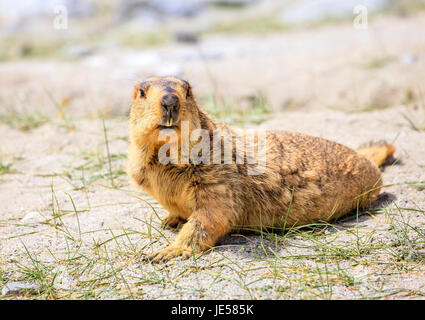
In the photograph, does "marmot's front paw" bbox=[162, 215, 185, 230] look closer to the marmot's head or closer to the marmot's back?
the marmot's back

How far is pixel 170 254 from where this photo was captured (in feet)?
9.97

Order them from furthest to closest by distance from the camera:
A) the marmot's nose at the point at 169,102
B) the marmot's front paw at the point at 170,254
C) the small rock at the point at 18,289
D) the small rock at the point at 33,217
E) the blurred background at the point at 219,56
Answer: the blurred background at the point at 219,56 < the small rock at the point at 33,217 < the marmot's front paw at the point at 170,254 < the marmot's nose at the point at 169,102 < the small rock at the point at 18,289

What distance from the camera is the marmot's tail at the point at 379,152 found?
4395mm

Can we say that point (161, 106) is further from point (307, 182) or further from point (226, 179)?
point (307, 182)

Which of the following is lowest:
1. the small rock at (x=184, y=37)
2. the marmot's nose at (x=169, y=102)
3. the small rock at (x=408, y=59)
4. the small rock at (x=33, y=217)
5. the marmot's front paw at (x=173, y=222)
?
the marmot's front paw at (x=173, y=222)

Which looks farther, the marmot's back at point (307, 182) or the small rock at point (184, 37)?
the small rock at point (184, 37)

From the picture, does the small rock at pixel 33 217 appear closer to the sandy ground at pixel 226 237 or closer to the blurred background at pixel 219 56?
the sandy ground at pixel 226 237

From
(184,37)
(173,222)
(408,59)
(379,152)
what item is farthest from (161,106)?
(184,37)

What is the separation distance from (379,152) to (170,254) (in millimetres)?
2438

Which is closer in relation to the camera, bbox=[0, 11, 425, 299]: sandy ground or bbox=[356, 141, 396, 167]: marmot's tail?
bbox=[0, 11, 425, 299]: sandy ground

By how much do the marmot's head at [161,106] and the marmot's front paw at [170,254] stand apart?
792 millimetres

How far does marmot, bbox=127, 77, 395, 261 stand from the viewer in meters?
3.09

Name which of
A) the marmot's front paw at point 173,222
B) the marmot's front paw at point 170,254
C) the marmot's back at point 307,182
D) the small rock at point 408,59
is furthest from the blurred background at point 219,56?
the marmot's front paw at point 170,254

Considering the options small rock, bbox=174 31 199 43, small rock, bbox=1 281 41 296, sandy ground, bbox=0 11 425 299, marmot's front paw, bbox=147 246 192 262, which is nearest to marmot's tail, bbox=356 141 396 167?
sandy ground, bbox=0 11 425 299
